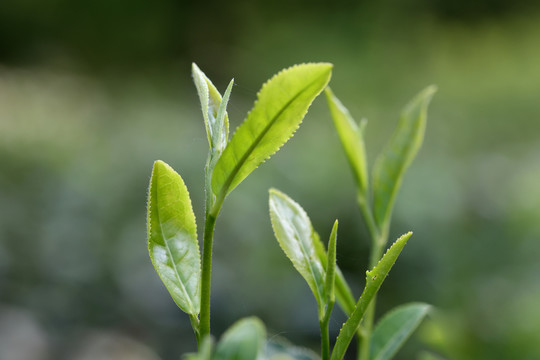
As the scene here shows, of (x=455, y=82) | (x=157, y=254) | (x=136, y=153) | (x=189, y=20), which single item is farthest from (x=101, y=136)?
(x=189, y=20)

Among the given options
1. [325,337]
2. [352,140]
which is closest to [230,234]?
[352,140]

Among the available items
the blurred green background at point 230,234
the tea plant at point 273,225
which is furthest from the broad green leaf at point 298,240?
the blurred green background at point 230,234

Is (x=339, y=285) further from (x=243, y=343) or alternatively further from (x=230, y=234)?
(x=230, y=234)

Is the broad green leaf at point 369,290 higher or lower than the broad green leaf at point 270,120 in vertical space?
lower

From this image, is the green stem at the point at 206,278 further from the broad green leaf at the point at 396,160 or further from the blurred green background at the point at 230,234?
the blurred green background at the point at 230,234

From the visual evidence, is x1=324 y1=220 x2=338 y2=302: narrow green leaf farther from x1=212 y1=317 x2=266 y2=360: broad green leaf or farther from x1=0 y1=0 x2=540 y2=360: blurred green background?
x1=0 y1=0 x2=540 y2=360: blurred green background

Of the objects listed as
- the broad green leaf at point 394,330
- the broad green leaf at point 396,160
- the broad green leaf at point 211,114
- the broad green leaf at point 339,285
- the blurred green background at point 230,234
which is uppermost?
the broad green leaf at point 211,114

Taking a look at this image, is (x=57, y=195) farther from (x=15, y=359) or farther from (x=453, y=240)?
(x=453, y=240)

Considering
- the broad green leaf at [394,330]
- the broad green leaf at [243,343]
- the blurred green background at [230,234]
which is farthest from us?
the blurred green background at [230,234]
